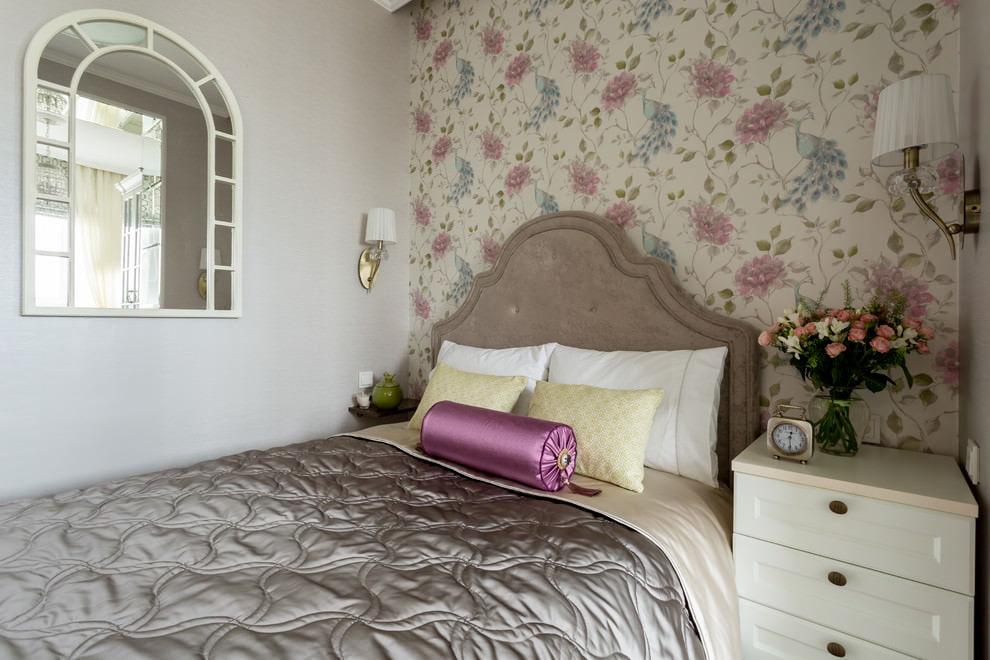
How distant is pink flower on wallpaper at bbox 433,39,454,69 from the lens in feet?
9.20

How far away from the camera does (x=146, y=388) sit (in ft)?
6.47

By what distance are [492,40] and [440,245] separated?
1.12 metres

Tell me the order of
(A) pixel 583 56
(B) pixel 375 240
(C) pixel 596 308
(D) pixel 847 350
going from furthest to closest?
(B) pixel 375 240
(A) pixel 583 56
(C) pixel 596 308
(D) pixel 847 350

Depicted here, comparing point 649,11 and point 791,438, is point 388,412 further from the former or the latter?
point 649,11

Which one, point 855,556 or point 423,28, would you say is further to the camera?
point 423,28

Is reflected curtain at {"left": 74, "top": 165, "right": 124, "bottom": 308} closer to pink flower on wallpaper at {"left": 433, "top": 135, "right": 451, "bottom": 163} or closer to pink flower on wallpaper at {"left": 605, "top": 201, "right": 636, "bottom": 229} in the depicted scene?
pink flower on wallpaper at {"left": 433, "top": 135, "right": 451, "bottom": 163}

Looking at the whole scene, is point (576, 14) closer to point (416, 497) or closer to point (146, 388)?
point (416, 497)

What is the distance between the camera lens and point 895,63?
58.3 inches

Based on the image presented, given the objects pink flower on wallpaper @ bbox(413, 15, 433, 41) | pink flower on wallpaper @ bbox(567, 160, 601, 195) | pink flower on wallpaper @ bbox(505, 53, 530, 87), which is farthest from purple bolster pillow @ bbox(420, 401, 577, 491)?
pink flower on wallpaper @ bbox(413, 15, 433, 41)

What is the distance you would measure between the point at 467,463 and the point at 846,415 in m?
1.13

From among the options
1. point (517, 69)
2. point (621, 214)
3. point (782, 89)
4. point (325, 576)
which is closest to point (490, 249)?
point (621, 214)

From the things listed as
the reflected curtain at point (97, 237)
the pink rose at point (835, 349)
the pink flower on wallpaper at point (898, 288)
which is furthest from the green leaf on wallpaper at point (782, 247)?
the reflected curtain at point (97, 237)

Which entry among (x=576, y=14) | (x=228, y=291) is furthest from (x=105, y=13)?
(x=576, y=14)

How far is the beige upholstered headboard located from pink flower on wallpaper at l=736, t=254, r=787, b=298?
138 mm
